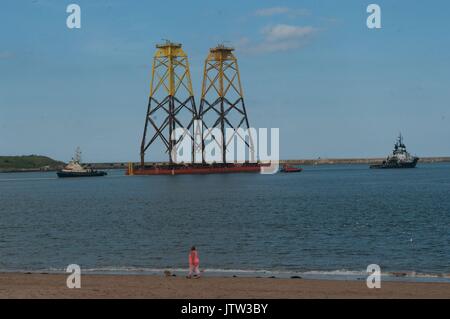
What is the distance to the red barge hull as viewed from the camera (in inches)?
4983

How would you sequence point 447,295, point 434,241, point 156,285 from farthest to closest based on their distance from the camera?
point 434,241
point 156,285
point 447,295

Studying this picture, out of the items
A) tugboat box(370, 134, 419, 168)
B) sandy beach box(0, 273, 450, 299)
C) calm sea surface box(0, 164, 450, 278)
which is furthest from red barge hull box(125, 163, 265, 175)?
sandy beach box(0, 273, 450, 299)

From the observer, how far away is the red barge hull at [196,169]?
12656 centimetres

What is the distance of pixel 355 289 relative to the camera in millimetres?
17969

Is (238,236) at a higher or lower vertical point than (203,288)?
lower

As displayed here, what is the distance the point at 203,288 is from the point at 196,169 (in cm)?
11089

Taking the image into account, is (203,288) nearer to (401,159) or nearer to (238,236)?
(238,236)

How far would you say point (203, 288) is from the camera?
18.1 m

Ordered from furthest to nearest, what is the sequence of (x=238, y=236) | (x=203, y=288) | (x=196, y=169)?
(x=196, y=169), (x=238, y=236), (x=203, y=288)

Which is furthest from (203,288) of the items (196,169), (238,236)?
(196,169)

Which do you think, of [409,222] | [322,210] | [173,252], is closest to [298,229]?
[409,222]

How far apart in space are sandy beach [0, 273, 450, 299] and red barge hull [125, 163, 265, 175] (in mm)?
105734
